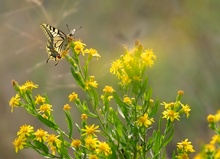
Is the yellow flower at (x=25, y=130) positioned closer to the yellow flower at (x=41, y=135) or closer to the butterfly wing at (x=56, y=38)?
the yellow flower at (x=41, y=135)

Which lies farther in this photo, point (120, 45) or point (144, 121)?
point (120, 45)

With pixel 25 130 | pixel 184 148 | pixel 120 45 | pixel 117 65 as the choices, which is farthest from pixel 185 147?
pixel 120 45

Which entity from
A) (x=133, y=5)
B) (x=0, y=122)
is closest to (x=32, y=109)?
(x=0, y=122)

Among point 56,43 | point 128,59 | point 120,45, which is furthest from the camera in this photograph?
point 120,45

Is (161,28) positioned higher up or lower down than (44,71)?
higher up

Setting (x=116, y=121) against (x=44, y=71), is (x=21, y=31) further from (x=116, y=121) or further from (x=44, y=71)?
(x=116, y=121)

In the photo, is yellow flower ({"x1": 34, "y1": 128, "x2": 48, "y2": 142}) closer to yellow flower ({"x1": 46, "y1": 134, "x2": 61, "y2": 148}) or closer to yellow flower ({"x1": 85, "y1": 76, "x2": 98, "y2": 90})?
yellow flower ({"x1": 46, "y1": 134, "x2": 61, "y2": 148})

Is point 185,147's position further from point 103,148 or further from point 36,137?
point 36,137

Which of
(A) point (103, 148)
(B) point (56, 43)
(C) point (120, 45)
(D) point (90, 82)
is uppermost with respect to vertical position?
(C) point (120, 45)
